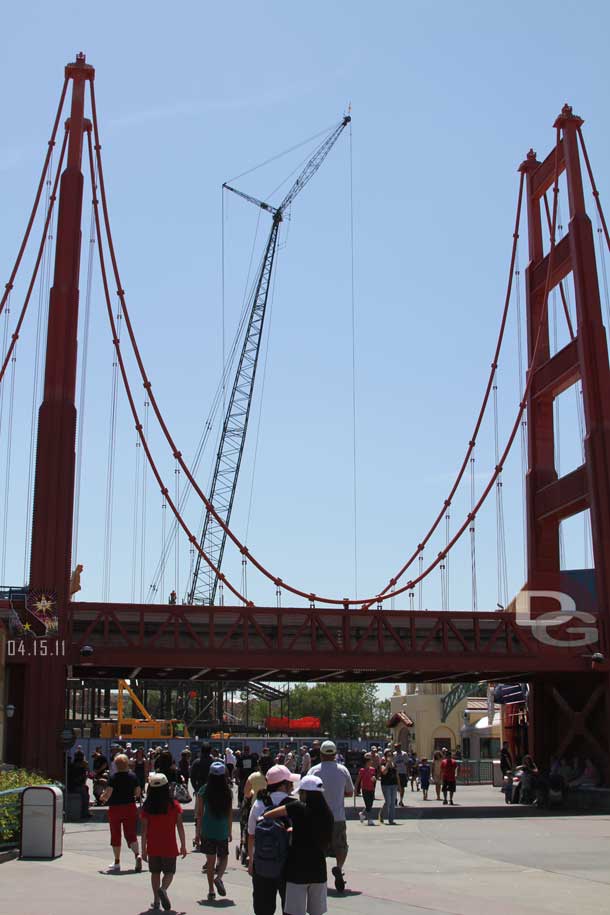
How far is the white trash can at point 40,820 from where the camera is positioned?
1894 centimetres

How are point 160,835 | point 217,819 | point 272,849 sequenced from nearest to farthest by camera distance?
point 272,849 < point 160,835 < point 217,819

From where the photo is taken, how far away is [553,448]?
45.8 metres

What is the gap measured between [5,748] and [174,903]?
21417 mm

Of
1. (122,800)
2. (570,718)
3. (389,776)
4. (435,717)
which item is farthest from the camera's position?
(435,717)

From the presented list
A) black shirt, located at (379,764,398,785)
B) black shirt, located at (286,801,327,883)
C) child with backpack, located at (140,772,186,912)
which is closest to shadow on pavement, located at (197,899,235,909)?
child with backpack, located at (140,772,186,912)

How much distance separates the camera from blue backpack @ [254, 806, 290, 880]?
10789mm

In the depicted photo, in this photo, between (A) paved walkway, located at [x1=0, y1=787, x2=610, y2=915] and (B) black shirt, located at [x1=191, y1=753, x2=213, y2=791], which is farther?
(B) black shirt, located at [x1=191, y1=753, x2=213, y2=791]

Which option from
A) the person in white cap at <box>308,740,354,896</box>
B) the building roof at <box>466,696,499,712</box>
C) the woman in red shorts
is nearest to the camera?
the person in white cap at <box>308,740,354,896</box>

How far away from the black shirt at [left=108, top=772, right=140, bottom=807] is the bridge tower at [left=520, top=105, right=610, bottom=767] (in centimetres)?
2340

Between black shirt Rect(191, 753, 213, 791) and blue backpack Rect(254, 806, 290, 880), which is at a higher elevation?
black shirt Rect(191, 753, 213, 791)

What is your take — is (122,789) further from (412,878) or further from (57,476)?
(57,476)

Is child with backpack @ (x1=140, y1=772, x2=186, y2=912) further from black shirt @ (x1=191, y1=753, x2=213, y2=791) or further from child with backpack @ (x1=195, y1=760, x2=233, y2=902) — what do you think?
black shirt @ (x1=191, y1=753, x2=213, y2=791)

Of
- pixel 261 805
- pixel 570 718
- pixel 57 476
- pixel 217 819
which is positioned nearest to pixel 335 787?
pixel 217 819

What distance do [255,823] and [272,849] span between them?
131 centimetres
